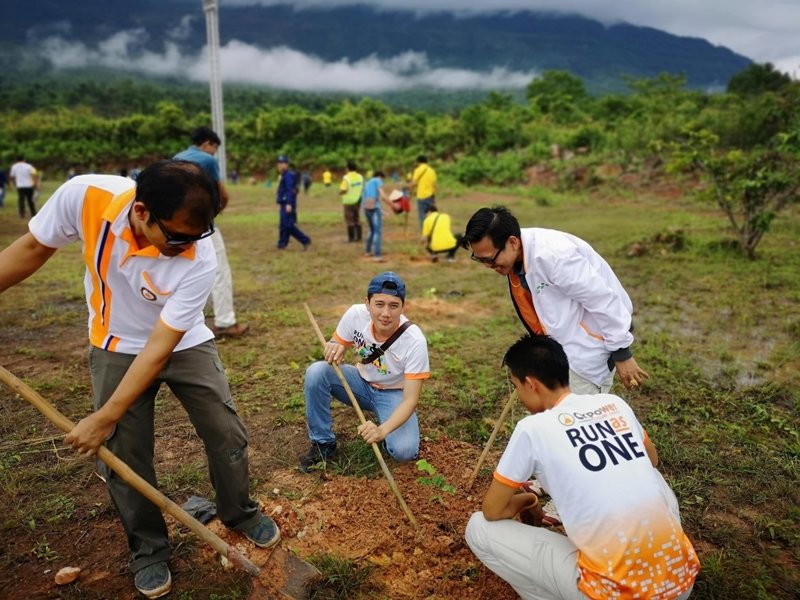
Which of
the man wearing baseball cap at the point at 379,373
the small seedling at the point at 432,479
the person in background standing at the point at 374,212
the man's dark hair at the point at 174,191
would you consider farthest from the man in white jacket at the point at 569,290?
the person in background standing at the point at 374,212

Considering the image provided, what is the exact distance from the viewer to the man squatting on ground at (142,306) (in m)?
2.18

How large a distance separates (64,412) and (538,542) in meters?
3.98

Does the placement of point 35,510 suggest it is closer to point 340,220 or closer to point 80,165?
point 340,220

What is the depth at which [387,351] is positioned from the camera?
3.68 m

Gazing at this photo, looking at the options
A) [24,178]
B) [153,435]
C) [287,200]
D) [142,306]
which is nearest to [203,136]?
[142,306]

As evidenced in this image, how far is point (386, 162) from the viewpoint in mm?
36625

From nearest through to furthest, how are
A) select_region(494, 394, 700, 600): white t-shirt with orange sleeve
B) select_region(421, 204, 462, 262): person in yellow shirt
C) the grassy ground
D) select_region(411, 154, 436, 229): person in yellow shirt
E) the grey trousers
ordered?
select_region(494, 394, 700, 600): white t-shirt with orange sleeve, the grey trousers, the grassy ground, select_region(421, 204, 462, 262): person in yellow shirt, select_region(411, 154, 436, 229): person in yellow shirt

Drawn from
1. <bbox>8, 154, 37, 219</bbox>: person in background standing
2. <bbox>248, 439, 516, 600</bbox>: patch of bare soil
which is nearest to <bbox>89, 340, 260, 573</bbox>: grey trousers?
<bbox>248, 439, 516, 600</bbox>: patch of bare soil

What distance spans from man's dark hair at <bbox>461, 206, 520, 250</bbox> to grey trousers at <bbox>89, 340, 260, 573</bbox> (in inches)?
59.6

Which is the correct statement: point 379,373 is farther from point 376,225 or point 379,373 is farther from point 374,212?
point 374,212

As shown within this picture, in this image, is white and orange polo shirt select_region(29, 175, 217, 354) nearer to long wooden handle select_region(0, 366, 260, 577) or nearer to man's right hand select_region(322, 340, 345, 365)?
long wooden handle select_region(0, 366, 260, 577)

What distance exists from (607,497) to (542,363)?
1.87 ft

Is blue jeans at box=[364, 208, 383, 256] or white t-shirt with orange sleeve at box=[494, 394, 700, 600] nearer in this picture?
white t-shirt with orange sleeve at box=[494, 394, 700, 600]

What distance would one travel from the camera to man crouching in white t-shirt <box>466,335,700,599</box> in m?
2.05
